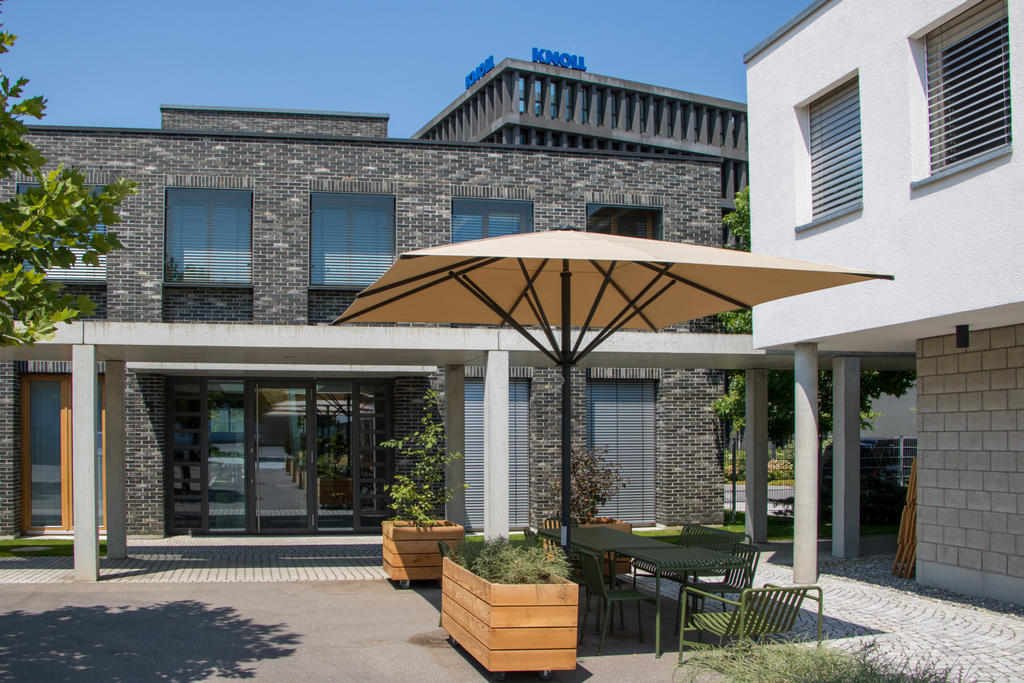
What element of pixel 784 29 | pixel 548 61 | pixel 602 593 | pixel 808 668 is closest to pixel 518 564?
pixel 602 593

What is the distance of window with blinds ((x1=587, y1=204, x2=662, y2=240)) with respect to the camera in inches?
696

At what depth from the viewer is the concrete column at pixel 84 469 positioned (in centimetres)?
1115

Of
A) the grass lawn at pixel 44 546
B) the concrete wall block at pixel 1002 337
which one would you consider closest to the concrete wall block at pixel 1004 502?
the concrete wall block at pixel 1002 337

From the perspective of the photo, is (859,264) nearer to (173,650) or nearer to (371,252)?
(173,650)

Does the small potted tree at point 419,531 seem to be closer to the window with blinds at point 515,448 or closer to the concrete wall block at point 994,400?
the window with blinds at point 515,448

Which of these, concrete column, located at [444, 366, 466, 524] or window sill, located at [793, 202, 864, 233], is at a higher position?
window sill, located at [793, 202, 864, 233]

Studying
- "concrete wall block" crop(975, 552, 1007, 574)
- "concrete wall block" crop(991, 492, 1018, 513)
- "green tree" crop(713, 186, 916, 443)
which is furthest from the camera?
"green tree" crop(713, 186, 916, 443)

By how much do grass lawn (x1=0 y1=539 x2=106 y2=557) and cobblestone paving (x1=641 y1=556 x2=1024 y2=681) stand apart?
27.9 ft

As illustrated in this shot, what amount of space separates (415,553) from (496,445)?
161 centimetres

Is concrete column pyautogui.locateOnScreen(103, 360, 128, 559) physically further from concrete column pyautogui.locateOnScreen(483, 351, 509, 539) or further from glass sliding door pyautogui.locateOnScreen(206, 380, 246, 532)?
concrete column pyautogui.locateOnScreen(483, 351, 509, 539)

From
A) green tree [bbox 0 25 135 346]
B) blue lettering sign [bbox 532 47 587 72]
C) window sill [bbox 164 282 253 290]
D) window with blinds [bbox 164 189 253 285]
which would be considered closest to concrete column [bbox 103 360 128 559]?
window sill [bbox 164 282 253 290]

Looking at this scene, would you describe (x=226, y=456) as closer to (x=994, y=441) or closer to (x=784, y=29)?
(x=784, y=29)

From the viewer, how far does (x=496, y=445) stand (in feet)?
38.0

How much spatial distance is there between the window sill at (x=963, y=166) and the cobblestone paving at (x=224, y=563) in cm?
748
